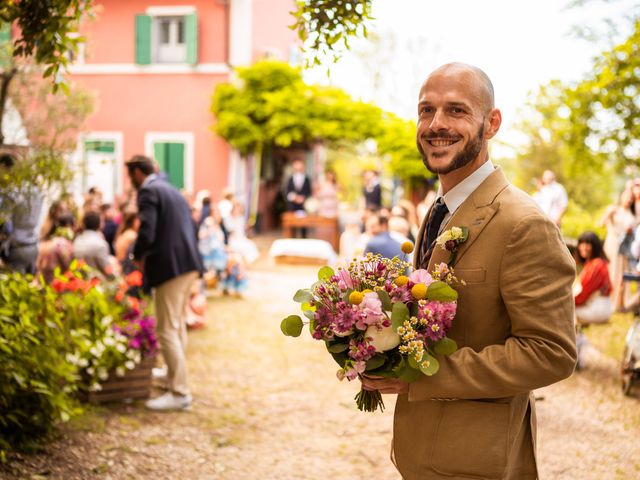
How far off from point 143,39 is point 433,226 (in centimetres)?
1855

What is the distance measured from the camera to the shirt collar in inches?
88.7

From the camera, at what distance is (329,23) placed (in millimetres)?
3695

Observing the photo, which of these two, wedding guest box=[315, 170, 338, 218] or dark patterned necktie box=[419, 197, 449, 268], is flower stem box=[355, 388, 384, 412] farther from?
wedding guest box=[315, 170, 338, 218]

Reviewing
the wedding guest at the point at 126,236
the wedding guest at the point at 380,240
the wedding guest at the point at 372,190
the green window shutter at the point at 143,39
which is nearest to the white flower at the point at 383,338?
the wedding guest at the point at 380,240

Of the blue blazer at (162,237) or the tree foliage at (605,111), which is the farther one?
the tree foliage at (605,111)

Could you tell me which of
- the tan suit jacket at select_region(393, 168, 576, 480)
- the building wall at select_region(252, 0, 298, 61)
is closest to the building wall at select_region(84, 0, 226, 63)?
the building wall at select_region(252, 0, 298, 61)

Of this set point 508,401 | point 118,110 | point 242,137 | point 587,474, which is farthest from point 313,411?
point 118,110

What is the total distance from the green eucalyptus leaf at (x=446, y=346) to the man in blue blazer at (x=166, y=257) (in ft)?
13.3

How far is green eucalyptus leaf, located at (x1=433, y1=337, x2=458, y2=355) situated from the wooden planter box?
181 inches

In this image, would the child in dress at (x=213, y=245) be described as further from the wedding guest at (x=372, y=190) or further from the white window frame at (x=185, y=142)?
the white window frame at (x=185, y=142)

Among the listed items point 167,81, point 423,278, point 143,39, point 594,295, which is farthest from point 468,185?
point 143,39

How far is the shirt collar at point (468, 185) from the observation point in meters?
2.25

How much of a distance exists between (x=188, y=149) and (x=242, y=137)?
1.87 meters

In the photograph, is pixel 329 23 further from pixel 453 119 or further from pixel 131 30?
pixel 131 30
